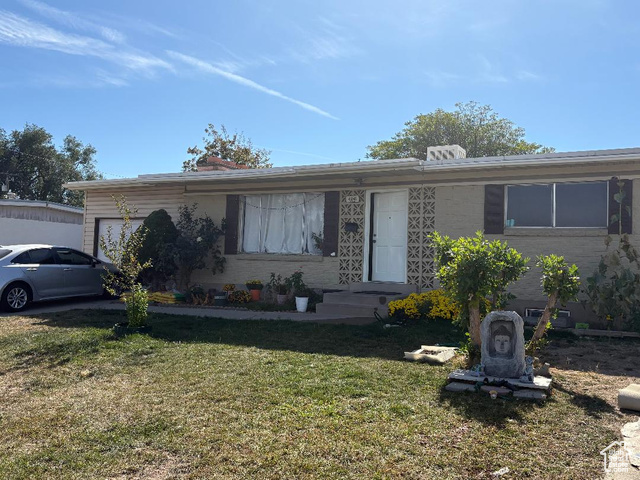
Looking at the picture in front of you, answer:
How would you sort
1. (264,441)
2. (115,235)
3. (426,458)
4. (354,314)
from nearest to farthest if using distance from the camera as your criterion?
1. (426,458)
2. (264,441)
3. (354,314)
4. (115,235)

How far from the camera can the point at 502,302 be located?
5.74 m

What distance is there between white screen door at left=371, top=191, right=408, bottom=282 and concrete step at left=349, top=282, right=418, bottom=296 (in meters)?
0.31

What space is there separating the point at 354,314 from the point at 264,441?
6.07 metres

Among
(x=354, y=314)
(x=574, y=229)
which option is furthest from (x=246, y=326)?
(x=574, y=229)

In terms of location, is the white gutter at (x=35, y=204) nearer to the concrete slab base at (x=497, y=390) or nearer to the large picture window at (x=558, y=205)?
the large picture window at (x=558, y=205)

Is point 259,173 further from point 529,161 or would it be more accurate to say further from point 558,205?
point 558,205

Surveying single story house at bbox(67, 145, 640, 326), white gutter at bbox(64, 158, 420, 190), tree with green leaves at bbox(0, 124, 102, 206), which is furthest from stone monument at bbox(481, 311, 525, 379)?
tree with green leaves at bbox(0, 124, 102, 206)

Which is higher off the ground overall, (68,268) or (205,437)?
(68,268)

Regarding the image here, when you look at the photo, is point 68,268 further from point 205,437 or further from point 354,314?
point 205,437

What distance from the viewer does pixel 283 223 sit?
1176 centimetres

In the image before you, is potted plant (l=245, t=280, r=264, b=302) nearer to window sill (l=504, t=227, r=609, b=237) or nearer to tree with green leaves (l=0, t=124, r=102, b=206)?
window sill (l=504, t=227, r=609, b=237)

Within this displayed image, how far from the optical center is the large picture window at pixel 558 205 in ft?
28.9

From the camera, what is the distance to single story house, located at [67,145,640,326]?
28.9ft

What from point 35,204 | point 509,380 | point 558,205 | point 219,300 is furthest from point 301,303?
point 35,204
